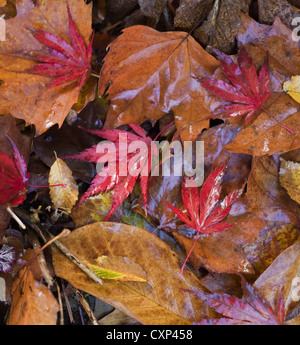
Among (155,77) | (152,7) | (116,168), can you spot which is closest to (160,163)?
(116,168)

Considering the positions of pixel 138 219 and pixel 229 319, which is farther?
pixel 138 219

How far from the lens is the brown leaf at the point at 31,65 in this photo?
998 millimetres

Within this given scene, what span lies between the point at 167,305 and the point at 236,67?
0.72 m

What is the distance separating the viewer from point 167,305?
1026mm

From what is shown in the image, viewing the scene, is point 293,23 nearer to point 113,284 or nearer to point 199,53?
point 199,53

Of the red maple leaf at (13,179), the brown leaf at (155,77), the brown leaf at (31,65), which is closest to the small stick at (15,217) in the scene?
the red maple leaf at (13,179)

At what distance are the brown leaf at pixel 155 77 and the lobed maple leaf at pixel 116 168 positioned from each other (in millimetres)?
44

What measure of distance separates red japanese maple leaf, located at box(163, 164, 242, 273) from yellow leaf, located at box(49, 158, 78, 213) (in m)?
0.29

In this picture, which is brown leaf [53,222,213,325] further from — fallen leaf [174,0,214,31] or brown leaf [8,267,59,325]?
fallen leaf [174,0,214,31]

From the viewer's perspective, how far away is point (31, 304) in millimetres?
966

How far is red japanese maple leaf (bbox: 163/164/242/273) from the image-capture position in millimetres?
1035

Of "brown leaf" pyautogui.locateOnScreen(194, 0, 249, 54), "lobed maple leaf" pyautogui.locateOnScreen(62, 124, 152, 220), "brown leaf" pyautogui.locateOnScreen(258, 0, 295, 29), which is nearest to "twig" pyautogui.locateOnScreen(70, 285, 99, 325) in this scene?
"lobed maple leaf" pyautogui.locateOnScreen(62, 124, 152, 220)

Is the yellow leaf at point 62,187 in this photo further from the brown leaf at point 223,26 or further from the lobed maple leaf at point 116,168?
the brown leaf at point 223,26
